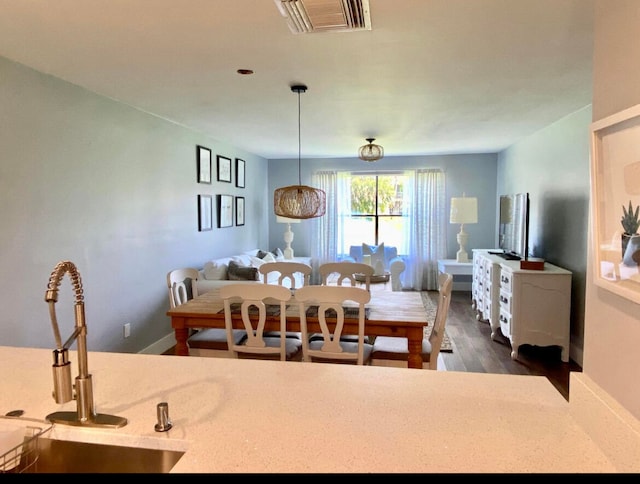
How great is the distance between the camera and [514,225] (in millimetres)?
4992

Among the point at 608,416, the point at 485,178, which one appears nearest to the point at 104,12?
the point at 608,416

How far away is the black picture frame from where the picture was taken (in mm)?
5842

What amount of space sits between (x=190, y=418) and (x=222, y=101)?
2.81 metres

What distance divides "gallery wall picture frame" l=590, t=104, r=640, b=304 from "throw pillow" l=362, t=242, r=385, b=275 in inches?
222

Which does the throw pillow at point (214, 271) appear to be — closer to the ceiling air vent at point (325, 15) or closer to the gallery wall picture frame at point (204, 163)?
the gallery wall picture frame at point (204, 163)

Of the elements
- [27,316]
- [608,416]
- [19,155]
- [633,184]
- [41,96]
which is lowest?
[27,316]

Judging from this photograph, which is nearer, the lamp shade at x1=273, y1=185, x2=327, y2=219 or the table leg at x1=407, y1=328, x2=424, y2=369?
the table leg at x1=407, y1=328, x2=424, y2=369

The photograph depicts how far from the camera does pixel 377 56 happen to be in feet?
7.63

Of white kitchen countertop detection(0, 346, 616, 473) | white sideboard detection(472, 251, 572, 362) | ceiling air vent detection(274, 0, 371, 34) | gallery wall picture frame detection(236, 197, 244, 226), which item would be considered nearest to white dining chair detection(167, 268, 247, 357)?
white kitchen countertop detection(0, 346, 616, 473)

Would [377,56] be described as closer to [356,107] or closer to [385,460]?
[356,107]

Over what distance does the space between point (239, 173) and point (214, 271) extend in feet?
6.29

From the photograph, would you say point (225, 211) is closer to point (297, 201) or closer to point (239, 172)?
point (239, 172)

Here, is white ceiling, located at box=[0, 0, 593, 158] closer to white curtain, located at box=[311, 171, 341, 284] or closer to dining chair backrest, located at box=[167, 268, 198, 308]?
dining chair backrest, located at box=[167, 268, 198, 308]

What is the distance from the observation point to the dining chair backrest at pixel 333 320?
2262 millimetres
